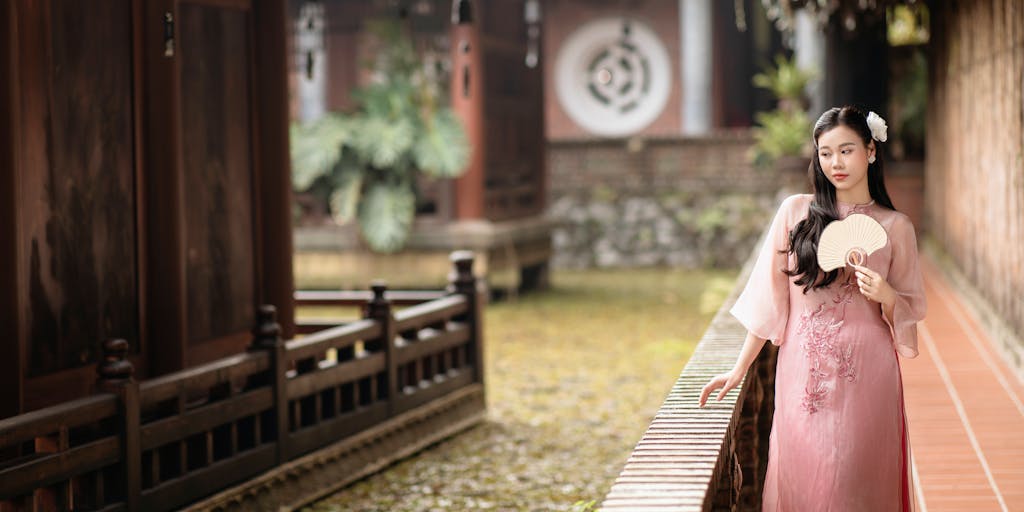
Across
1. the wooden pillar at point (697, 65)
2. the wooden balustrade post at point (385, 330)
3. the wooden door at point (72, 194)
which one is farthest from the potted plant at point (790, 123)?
the wooden door at point (72, 194)

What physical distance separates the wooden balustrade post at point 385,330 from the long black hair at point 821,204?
4623 millimetres

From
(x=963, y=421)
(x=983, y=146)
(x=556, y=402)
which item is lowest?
(x=556, y=402)

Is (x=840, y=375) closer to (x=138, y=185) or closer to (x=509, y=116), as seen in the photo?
(x=138, y=185)

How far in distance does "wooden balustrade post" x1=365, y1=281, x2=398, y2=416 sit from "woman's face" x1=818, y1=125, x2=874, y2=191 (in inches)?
185

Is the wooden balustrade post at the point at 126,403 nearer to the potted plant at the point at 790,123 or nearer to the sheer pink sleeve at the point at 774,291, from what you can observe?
the sheer pink sleeve at the point at 774,291

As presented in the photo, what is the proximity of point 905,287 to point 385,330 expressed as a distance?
4794 millimetres

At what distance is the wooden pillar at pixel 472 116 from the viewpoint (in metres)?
16.9

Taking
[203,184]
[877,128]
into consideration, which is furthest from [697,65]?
[877,128]

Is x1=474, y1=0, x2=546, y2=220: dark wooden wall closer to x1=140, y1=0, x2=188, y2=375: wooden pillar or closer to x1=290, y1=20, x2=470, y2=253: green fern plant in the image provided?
x1=290, y1=20, x2=470, y2=253: green fern plant

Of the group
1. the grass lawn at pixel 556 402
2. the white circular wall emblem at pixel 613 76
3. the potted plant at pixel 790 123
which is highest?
the white circular wall emblem at pixel 613 76

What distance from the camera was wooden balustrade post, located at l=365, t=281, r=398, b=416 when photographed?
27.4ft

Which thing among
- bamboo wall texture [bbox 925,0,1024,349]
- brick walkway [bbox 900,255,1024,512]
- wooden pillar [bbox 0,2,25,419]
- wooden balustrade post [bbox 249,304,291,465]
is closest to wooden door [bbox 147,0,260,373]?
wooden balustrade post [bbox 249,304,291,465]

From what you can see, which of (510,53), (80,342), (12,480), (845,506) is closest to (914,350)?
(845,506)

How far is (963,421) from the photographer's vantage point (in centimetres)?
644
